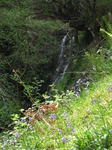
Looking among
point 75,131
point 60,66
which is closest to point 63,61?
point 60,66

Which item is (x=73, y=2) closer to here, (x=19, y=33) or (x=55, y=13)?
(x=55, y=13)

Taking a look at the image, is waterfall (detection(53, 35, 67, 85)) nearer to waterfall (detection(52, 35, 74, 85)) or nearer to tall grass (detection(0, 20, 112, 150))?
waterfall (detection(52, 35, 74, 85))

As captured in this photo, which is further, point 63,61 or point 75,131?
point 63,61

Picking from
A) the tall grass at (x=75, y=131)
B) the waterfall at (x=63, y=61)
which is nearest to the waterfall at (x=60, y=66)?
the waterfall at (x=63, y=61)

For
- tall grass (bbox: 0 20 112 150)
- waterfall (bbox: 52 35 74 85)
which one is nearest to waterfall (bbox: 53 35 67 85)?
waterfall (bbox: 52 35 74 85)

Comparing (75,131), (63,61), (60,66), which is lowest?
(75,131)

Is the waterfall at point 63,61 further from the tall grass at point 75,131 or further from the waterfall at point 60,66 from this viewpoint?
the tall grass at point 75,131

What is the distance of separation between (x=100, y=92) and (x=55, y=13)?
7013mm

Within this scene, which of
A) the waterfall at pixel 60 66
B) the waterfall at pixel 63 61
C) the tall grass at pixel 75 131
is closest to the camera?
the tall grass at pixel 75 131

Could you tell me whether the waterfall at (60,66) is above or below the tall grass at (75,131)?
above

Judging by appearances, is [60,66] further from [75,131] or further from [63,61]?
[75,131]

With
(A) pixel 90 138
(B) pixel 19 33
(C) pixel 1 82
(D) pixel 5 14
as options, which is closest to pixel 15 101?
(C) pixel 1 82

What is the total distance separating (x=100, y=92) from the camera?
339cm

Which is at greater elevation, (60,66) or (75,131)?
(60,66)
